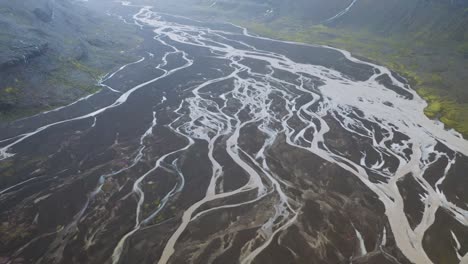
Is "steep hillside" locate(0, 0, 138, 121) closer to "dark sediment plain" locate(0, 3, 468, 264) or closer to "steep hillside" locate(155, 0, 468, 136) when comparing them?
"dark sediment plain" locate(0, 3, 468, 264)

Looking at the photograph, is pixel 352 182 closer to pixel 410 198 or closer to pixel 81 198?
pixel 410 198

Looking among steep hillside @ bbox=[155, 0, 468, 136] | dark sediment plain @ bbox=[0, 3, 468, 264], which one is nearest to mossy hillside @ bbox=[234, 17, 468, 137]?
steep hillside @ bbox=[155, 0, 468, 136]

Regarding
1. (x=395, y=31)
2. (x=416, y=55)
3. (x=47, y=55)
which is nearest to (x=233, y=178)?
(x=47, y=55)

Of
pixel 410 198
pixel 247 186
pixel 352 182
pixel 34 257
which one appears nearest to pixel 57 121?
pixel 34 257

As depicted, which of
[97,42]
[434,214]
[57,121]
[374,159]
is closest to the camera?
[434,214]

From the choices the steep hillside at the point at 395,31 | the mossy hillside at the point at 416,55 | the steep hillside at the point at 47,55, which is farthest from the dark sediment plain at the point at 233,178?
the steep hillside at the point at 395,31

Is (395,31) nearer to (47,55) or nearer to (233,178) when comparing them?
(233,178)

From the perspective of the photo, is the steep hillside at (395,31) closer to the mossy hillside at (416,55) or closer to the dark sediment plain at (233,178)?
the mossy hillside at (416,55)
